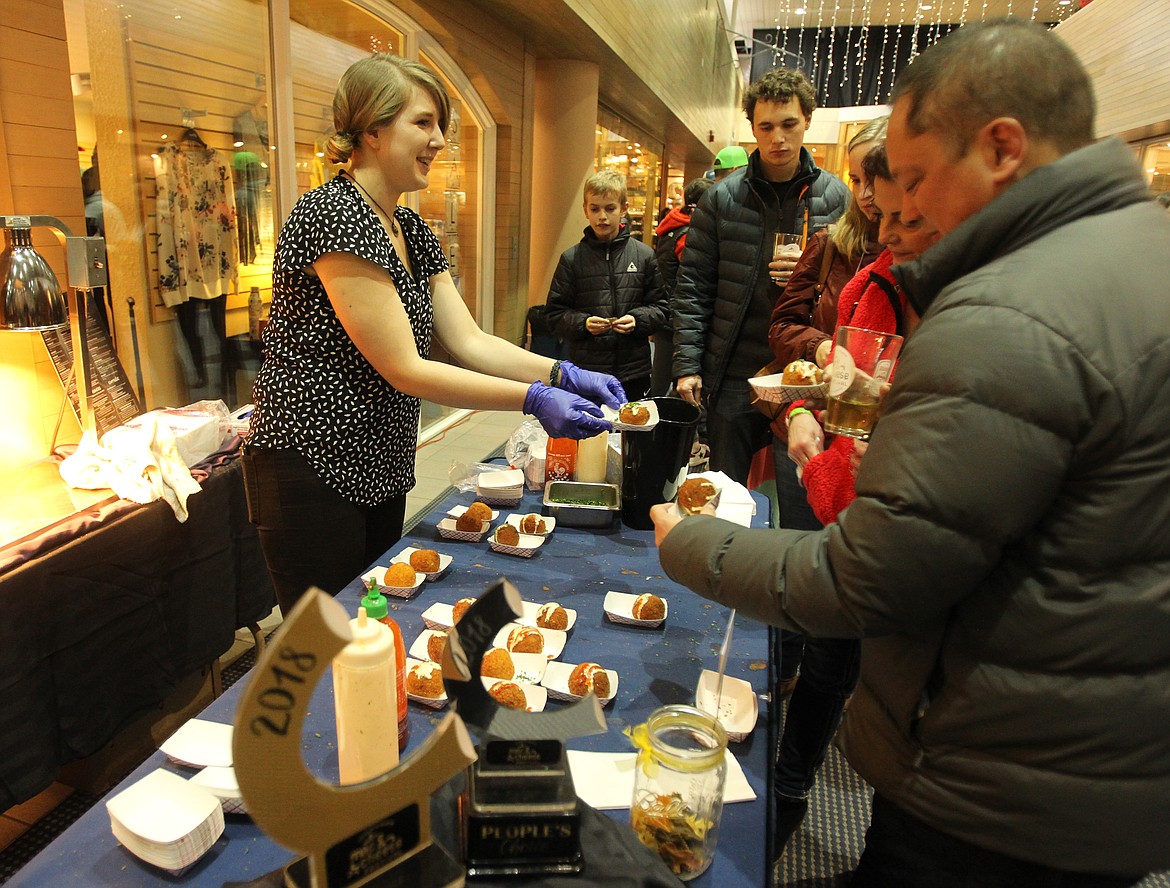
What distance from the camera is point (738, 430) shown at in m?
3.10

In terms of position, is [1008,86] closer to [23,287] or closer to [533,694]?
[533,694]

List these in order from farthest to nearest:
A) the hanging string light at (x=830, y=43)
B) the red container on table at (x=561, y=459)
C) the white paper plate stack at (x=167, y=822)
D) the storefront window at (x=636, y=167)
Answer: the hanging string light at (x=830, y=43) < the storefront window at (x=636, y=167) < the red container on table at (x=561, y=459) < the white paper plate stack at (x=167, y=822)

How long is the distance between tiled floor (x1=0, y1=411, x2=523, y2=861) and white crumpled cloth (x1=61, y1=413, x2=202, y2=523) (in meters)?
0.77

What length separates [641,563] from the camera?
1.91 meters

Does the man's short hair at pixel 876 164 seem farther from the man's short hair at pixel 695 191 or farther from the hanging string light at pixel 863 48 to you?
the hanging string light at pixel 863 48

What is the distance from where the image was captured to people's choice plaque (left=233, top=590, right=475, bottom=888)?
64cm

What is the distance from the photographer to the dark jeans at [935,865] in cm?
98

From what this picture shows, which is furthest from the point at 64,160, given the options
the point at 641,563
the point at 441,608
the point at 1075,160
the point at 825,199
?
the point at 1075,160

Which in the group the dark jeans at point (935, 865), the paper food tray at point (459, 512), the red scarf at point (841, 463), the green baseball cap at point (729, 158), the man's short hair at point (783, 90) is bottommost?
the dark jeans at point (935, 865)

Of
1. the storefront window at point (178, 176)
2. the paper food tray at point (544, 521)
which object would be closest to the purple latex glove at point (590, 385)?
the paper food tray at point (544, 521)

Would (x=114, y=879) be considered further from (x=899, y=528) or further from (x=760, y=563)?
(x=899, y=528)

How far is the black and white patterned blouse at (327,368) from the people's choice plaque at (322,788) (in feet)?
3.17

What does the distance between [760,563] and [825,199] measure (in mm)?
2343

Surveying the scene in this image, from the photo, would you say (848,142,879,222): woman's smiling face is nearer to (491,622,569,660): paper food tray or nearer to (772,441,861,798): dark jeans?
(772,441,861,798): dark jeans
